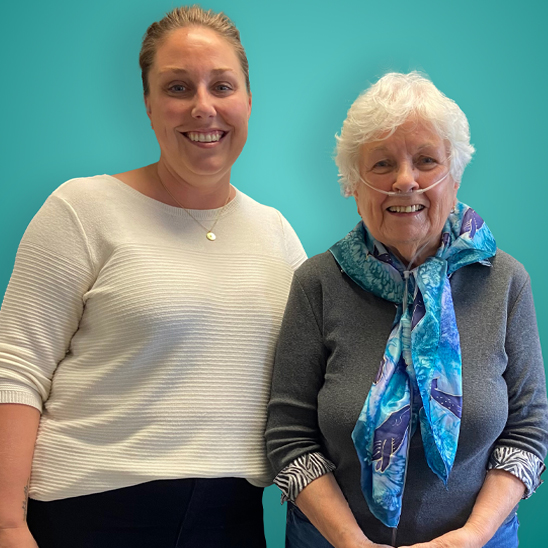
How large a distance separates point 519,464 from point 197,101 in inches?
41.5

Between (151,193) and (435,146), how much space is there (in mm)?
675

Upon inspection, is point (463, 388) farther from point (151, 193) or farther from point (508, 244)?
point (508, 244)

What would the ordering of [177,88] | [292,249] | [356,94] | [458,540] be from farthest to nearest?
[356,94]
[292,249]
[177,88]
[458,540]

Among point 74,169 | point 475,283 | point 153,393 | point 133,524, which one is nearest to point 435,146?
point 475,283

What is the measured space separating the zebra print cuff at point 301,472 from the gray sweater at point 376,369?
0.6 inches

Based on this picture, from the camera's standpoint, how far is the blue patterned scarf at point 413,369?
133cm

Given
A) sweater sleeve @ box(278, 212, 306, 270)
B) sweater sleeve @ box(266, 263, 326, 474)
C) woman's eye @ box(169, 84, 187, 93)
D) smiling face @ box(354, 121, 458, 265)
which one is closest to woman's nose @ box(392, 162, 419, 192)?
smiling face @ box(354, 121, 458, 265)

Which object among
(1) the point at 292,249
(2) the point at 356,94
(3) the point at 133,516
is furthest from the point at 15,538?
(2) the point at 356,94

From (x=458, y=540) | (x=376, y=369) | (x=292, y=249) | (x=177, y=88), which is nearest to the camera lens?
(x=458, y=540)

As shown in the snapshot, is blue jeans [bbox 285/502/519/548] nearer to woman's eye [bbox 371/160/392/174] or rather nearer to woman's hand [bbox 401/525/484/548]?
woman's hand [bbox 401/525/484/548]

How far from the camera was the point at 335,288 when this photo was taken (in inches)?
59.2

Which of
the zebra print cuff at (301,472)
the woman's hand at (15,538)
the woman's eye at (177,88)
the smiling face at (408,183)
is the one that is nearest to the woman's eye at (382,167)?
the smiling face at (408,183)

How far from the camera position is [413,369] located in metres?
1.39

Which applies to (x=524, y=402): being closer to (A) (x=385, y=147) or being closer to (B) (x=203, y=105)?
(A) (x=385, y=147)
